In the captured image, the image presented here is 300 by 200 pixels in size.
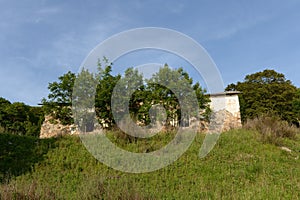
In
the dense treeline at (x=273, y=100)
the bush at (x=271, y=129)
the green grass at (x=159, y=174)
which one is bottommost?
the green grass at (x=159, y=174)

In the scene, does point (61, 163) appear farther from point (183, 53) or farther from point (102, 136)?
point (183, 53)

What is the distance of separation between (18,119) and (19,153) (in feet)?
35.0

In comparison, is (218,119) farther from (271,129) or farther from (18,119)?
(18,119)

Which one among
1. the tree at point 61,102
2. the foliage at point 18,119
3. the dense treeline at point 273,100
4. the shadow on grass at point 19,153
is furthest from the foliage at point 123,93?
the dense treeline at point 273,100

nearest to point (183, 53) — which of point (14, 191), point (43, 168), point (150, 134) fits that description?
point (150, 134)

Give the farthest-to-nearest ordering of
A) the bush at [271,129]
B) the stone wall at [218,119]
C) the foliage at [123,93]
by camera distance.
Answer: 1. the stone wall at [218,119]
2. the foliage at [123,93]
3. the bush at [271,129]

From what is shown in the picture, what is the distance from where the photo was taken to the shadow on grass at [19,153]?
662cm

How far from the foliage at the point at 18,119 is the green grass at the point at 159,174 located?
821cm

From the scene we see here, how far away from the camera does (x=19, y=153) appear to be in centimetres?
772

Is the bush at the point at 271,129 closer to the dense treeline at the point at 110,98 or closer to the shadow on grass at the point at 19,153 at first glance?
the dense treeline at the point at 110,98

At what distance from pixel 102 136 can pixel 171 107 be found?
566cm

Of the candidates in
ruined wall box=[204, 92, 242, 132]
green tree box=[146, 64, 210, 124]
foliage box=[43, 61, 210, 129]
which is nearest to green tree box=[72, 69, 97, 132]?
foliage box=[43, 61, 210, 129]

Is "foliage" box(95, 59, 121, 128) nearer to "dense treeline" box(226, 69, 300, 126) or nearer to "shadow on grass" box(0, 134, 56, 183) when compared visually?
"shadow on grass" box(0, 134, 56, 183)

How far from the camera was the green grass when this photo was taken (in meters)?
4.45
